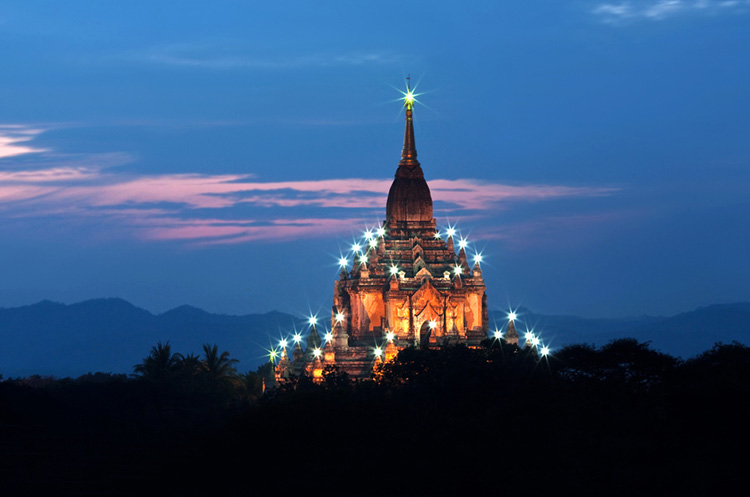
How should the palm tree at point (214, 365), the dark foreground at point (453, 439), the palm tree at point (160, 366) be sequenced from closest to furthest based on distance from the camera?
the dark foreground at point (453, 439)
the palm tree at point (160, 366)
the palm tree at point (214, 365)

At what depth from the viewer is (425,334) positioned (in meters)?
88.8

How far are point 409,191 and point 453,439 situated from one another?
45390mm

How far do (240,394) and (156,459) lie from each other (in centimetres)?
A: 4068

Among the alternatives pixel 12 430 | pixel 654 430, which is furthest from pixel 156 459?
pixel 654 430

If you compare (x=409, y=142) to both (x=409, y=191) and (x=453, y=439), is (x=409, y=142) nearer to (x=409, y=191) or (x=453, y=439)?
(x=409, y=191)

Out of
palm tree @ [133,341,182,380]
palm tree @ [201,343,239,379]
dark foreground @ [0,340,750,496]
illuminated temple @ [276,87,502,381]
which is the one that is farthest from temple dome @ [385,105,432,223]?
dark foreground @ [0,340,750,496]

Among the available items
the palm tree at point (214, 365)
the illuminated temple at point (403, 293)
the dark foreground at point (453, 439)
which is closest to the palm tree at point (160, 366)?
the palm tree at point (214, 365)

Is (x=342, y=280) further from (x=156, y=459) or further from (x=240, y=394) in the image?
(x=156, y=459)

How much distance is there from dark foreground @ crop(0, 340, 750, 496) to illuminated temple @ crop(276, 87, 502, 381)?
2073 cm

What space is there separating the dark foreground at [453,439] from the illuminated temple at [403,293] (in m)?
20.7

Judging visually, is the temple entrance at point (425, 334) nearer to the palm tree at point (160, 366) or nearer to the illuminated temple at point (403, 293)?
the illuminated temple at point (403, 293)

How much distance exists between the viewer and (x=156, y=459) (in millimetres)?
49562

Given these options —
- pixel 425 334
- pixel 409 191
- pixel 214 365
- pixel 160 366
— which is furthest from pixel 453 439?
pixel 409 191

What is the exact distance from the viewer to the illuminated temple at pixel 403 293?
87562 mm
